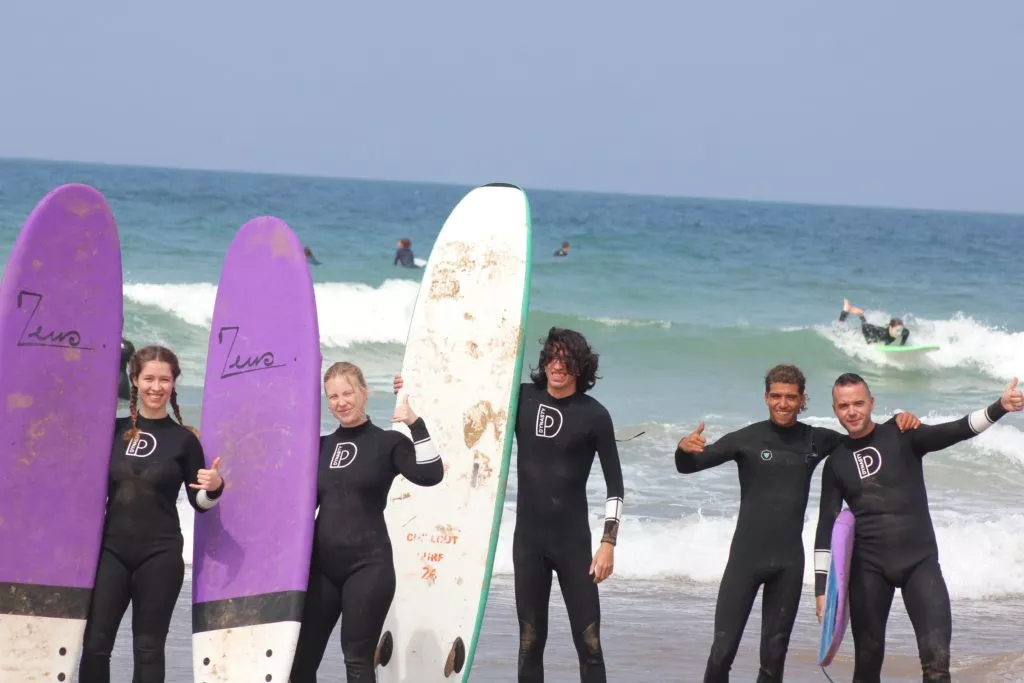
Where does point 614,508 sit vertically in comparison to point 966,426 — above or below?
below

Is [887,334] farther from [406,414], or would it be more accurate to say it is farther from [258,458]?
[406,414]

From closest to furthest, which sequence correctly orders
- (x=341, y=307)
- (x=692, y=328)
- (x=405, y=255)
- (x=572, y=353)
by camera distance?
(x=572, y=353), (x=341, y=307), (x=692, y=328), (x=405, y=255)

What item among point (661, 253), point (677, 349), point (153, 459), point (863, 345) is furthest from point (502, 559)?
Result: point (661, 253)

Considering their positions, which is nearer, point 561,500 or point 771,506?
point 771,506

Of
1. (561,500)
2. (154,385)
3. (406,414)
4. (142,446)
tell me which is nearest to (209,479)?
(142,446)

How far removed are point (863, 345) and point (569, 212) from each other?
34098mm

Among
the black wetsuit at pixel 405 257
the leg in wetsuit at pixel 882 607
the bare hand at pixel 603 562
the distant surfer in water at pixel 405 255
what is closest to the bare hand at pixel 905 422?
the leg in wetsuit at pixel 882 607

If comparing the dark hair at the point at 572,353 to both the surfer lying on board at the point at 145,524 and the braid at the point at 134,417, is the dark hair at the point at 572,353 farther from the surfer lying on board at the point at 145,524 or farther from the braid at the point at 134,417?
the braid at the point at 134,417

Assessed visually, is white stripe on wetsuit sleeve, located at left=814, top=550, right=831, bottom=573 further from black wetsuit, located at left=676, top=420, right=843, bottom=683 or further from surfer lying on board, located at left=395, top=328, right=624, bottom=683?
surfer lying on board, located at left=395, top=328, right=624, bottom=683

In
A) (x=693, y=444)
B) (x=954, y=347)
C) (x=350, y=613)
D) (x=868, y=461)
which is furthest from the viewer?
(x=954, y=347)

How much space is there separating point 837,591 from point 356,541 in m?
1.68

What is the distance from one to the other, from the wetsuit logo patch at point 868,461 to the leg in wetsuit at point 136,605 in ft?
7.92

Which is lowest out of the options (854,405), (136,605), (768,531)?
(136,605)

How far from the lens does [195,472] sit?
470 centimetres
